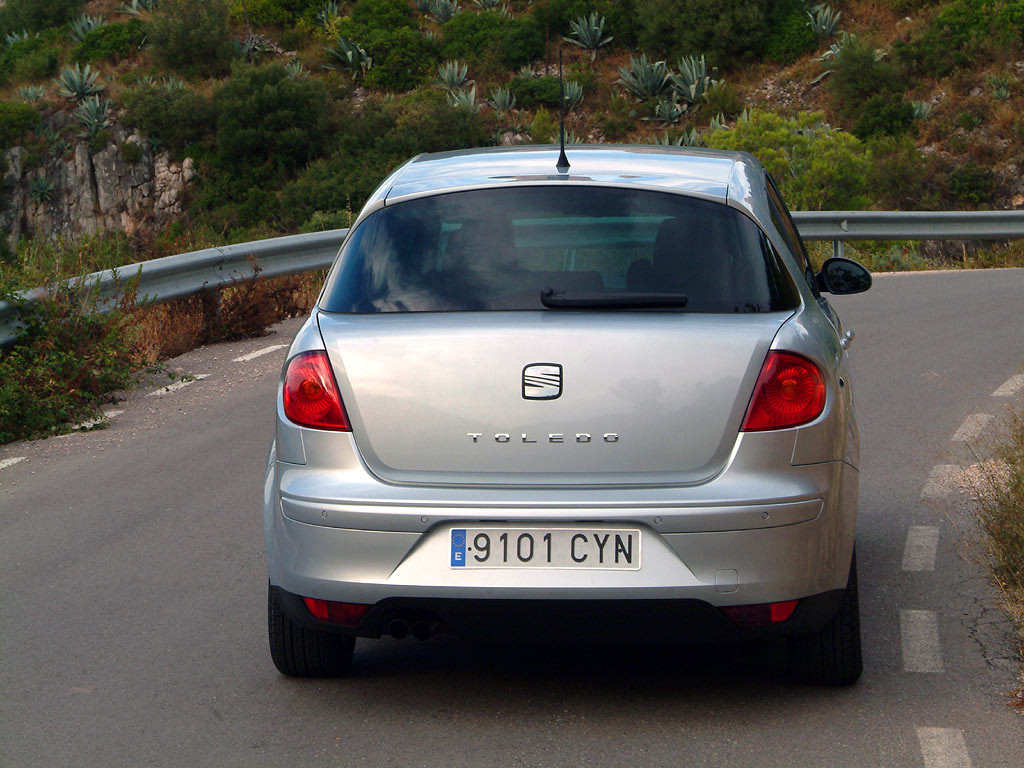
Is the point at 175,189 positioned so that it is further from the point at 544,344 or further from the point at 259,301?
the point at 544,344

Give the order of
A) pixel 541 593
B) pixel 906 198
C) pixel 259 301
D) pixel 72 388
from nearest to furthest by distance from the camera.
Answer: pixel 541 593 → pixel 72 388 → pixel 259 301 → pixel 906 198

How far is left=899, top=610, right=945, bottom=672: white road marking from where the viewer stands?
4.64m

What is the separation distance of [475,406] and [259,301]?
8.93 m

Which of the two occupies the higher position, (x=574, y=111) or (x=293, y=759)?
(x=293, y=759)

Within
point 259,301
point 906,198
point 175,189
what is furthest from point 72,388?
point 175,189

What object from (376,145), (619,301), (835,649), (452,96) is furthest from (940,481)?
(452,96)

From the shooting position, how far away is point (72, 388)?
9.40 meters

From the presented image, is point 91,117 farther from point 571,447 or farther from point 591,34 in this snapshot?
point 571,447

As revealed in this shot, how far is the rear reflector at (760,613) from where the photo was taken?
399cm

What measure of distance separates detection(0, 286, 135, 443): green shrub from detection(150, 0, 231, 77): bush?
45444 millimetres

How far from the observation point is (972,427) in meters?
8.60

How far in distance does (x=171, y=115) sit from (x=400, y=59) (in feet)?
28.8

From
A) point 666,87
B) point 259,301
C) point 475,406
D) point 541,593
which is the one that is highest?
point 475,406

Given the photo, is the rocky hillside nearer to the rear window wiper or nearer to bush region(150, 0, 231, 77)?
bush region(150, 0, 231, 77)
